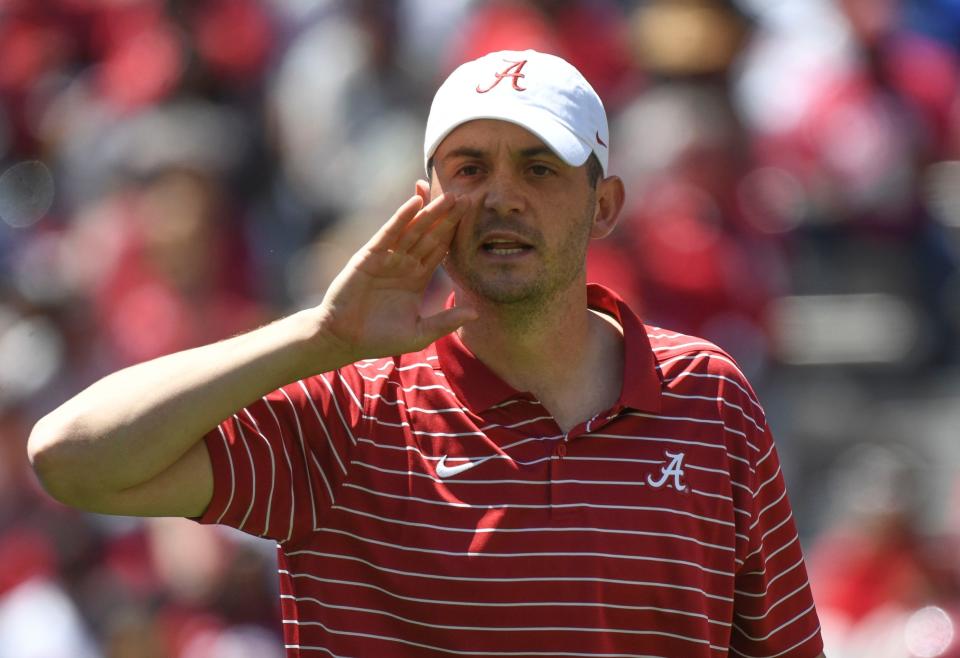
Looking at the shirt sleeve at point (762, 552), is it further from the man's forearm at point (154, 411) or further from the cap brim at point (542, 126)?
the man's forearm at point (154, 411)

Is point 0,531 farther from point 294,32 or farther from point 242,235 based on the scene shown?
point 294,32

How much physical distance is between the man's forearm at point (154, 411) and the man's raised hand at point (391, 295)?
0.14 feet

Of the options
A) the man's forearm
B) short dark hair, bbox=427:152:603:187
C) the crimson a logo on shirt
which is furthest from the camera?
short dark hair, bbox=427:152:603:187

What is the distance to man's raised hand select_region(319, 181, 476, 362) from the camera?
2.59 metres

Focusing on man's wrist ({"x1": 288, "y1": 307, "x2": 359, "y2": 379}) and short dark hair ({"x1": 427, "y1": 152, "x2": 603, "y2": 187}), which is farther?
short dark hair ({"x1": 427, "y1": 152, "x2": 603, "y2": 187})

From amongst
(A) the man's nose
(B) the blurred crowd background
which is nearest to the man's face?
(A) the man's nose

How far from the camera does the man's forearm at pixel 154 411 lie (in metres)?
2.48

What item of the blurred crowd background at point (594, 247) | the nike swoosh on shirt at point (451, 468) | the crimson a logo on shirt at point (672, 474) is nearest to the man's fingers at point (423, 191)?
the nike swoosh on shirt at point (451, 468)

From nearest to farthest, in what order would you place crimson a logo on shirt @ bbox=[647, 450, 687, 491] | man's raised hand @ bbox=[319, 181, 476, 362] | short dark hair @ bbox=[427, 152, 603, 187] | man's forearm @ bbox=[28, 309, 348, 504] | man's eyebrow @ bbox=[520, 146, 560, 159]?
man's forearm @ bbox=[28, 309, 348, 504], man's raised hand @ bbox=[319, 181, 476, 362], crimson a logo on shirt @ bbox=[647, 450, 687, 491], man's eyebrow @ bbox=[520, 146, 560, 159], short dark hair @ bbox=[427, 152, 603, 187]

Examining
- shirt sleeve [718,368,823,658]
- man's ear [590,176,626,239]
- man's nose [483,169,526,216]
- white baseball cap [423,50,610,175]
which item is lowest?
shirt sleeve [718,368,823,658]

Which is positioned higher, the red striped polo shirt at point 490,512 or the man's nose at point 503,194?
the man's nose at point 503,194

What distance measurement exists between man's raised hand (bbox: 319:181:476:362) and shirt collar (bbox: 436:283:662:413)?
0.59ft

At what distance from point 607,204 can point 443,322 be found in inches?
22.7

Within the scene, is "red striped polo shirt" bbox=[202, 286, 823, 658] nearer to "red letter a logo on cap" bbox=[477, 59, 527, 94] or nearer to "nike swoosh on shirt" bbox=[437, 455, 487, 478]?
"nike swoosh on shirt" bbox=[437, 455, 487, 478]
